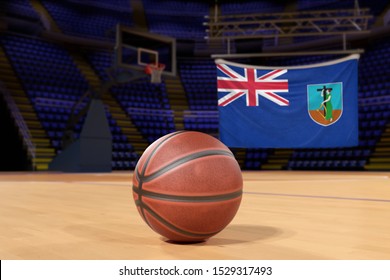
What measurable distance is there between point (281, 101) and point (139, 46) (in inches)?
203

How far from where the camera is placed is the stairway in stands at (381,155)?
13570mm

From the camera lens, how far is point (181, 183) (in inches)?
68.2

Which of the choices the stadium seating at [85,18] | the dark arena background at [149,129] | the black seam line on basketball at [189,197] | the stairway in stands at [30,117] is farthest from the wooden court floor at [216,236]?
the stadium seating at [85,18]

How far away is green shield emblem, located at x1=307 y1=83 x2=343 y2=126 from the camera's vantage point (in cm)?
880

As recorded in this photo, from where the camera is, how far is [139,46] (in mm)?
12602

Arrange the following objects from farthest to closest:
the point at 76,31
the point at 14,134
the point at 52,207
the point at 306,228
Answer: the point at 76,31 < the point at 14,134 < the point at 52,207 < the point at 306,228

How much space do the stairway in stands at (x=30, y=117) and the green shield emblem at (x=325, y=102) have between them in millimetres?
8461

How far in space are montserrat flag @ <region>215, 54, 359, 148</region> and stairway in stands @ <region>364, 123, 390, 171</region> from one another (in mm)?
5498

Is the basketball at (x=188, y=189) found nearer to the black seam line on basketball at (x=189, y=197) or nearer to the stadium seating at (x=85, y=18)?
the black seam line on basketball at (x=189, y=197)

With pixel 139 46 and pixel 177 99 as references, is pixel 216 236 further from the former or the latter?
pixel 177 99

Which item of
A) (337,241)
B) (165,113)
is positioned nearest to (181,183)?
(337,241)

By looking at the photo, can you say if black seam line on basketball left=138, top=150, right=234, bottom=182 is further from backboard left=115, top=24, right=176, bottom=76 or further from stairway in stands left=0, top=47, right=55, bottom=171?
stairway in stands left=0, top=47, right=55, bottom=171

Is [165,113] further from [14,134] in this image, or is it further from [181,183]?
[181,183]

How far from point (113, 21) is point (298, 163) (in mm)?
11733
